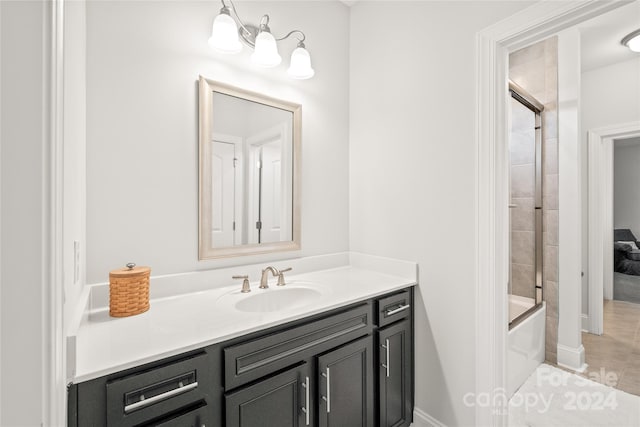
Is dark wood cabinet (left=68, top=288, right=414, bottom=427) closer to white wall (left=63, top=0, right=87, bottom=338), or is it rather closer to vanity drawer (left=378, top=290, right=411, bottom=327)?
vanity drawer (left=378, top=290, right=411, bottom=327)

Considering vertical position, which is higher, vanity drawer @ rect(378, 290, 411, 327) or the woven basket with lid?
the woven basket with lid

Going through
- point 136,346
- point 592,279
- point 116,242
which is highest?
point 116,242

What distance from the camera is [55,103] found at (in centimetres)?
48

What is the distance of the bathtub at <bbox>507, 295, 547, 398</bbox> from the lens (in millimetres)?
1909

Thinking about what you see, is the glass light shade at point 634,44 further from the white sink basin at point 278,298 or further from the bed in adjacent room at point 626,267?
the white sink basin at point 278,298

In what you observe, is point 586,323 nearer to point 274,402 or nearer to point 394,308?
point 394,308

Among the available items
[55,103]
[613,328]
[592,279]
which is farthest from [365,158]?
[613,328]

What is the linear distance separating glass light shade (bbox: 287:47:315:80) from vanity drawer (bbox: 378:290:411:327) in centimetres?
132

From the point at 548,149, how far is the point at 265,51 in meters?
2.25

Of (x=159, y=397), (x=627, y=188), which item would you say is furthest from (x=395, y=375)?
(x=627, y=188)

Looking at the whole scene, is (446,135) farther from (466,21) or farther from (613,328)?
(613,328)

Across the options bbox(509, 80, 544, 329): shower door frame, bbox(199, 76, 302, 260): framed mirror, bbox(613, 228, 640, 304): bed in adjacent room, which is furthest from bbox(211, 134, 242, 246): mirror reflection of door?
bbox(613, 228, 640, 304): bed in adjacent room

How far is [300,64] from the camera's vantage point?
175 centimetres

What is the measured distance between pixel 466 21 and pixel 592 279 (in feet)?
9.68
